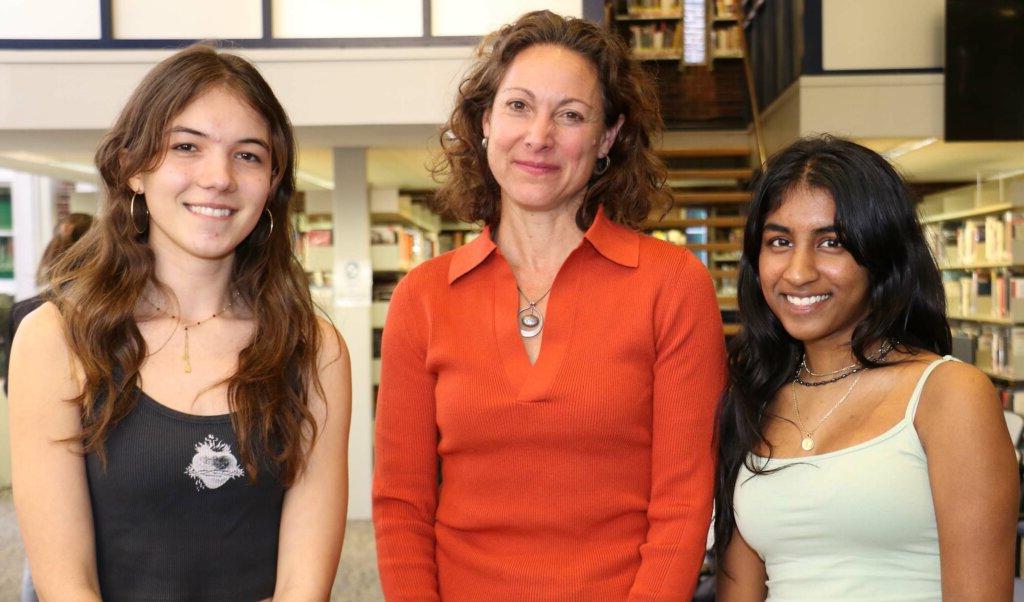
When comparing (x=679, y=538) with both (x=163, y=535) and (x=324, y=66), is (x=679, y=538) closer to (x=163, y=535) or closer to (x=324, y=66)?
(x=163, y=535)

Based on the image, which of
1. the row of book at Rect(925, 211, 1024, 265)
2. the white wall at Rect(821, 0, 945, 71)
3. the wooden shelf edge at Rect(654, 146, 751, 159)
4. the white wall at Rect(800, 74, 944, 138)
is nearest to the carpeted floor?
the row of book at Rect(925, 211, 1024, 265)

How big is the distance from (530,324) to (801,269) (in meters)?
0.49

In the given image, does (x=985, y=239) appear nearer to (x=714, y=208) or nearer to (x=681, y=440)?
(x=714, y=208)

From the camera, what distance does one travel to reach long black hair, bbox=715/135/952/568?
5.45 feet

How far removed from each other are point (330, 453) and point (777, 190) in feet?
3.05

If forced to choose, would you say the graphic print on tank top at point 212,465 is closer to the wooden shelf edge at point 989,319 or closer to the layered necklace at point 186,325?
the layered necklace at point 186,325

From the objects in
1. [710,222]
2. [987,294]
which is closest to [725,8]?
[710,222]

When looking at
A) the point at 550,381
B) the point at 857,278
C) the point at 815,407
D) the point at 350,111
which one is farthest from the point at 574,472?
the point at 350,111

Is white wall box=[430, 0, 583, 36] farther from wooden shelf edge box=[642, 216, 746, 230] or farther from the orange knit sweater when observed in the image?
the orange knit sweater

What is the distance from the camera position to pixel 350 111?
5.41 meters

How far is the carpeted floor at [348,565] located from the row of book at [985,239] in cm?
428

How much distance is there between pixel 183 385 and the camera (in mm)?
1611

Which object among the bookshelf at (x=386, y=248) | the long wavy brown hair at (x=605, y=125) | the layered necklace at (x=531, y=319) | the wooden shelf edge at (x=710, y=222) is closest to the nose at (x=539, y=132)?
the long wavy brown hair at (x=605, y=125)

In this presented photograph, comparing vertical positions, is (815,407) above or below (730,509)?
above
